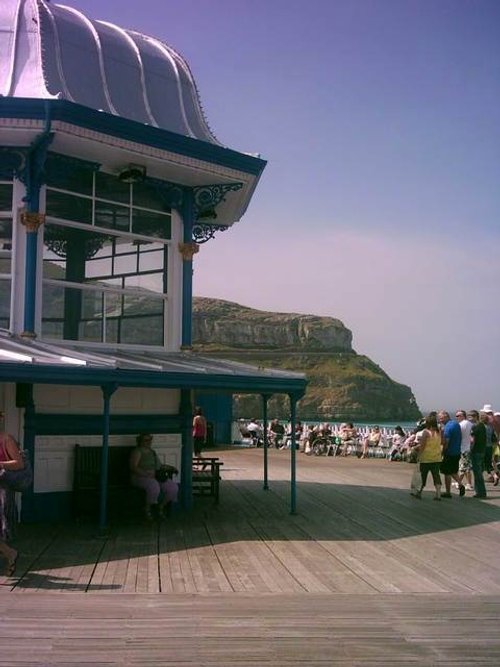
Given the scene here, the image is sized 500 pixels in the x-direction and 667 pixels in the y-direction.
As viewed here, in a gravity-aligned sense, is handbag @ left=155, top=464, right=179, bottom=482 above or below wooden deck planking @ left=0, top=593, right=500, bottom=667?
above

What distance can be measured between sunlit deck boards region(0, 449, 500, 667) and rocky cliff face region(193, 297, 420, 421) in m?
110

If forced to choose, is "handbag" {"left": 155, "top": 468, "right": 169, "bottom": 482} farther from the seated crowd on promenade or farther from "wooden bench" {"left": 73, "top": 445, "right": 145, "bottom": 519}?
the seated crowd on promenade

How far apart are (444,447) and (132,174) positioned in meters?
6.70

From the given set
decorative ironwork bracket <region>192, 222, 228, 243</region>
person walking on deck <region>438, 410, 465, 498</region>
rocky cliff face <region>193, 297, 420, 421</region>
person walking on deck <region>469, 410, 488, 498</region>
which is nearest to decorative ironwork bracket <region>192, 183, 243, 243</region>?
decorative ironwork bracket <region>192, 222, 228, 243</region>

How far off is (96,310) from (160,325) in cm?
110

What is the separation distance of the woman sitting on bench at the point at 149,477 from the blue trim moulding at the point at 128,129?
401 centimetres

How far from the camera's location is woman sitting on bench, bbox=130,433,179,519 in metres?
10.2

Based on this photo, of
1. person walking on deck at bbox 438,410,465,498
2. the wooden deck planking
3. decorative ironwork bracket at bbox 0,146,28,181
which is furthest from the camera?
person walking on deck at bbox 438,410,465,498

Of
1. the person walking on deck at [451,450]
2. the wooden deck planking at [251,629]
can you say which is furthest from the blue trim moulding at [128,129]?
the wooden deck planking at [251,629]

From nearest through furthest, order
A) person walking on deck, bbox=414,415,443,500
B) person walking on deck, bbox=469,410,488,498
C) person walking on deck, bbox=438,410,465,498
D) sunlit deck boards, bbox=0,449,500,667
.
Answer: sunlit deck boards, bbox=0,449,500,667, person walking on deck, bbox=414,415,443,500, person walking on deck, bbox=438,410,465,498, person walking on deck, bbox=469,410,488,498

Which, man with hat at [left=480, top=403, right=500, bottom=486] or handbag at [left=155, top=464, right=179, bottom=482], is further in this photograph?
man with hat at [left=480, top=403, right=500, bottom=486]

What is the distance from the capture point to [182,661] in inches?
197

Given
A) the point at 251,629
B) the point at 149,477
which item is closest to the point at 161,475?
the point at 149,477

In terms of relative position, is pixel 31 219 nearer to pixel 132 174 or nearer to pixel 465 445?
pixel 132 174
